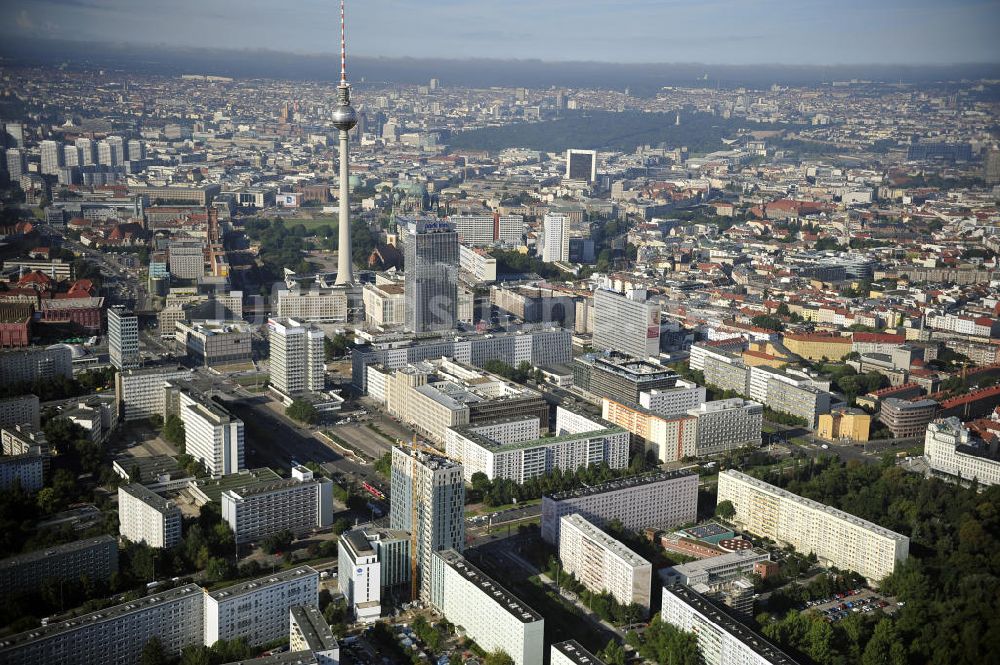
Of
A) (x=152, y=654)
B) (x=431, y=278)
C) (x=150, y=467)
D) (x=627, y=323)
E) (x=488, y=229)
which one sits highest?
(x=431, y=278)

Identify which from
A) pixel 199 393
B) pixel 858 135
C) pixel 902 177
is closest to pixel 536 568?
pixel 199 393

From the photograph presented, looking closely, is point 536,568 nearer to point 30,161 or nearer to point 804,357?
point 804,357

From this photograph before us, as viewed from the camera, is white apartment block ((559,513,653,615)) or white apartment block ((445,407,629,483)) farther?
white apartment block ((445,407,629,483))

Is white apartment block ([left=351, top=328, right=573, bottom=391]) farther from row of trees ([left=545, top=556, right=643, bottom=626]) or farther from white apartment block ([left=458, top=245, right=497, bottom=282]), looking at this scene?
row of trees ([left=545, top=556, right=643, bottom=626])

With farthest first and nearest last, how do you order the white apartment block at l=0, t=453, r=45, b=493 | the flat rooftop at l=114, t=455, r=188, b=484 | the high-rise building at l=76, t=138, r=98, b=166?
the high-rise building at l=76, t=138, r=98, b=166, the flat rooftop at l=114, t=455, r=188, b=484, the white apartment block at l=0, t=453, r=45, b=493

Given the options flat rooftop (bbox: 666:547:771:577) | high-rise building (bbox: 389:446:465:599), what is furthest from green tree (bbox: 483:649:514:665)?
flat rooftop (bbox: 666:547:771:577)

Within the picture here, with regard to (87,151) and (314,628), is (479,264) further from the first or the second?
(314,628)

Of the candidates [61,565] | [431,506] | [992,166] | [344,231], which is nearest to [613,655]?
[431,506]

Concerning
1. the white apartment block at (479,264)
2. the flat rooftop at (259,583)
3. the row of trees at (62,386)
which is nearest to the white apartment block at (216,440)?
the row of trees at (62,386)
